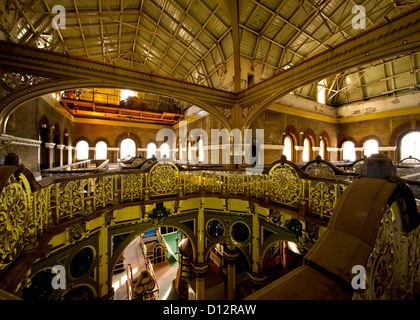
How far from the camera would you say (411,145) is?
12.0 metres

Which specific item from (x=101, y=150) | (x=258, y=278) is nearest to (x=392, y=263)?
(x=258, y=278)

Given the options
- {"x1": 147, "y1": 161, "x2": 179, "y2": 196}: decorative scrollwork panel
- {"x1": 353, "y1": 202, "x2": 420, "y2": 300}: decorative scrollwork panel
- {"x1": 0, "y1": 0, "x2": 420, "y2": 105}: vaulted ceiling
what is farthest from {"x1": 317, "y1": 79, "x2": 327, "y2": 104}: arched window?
{"x1": 353, "y1": 202, "x2": 420, "y2": 300}: decorative scrollwork panel

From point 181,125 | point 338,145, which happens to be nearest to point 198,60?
point 181,125

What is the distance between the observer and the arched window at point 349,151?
1484cm

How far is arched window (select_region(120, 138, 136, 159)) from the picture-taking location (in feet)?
53.4

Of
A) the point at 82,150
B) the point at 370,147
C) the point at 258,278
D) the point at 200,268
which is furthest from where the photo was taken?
the point at 82,150

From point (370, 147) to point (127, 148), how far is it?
2073 cm

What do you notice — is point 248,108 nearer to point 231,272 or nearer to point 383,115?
point 231,272

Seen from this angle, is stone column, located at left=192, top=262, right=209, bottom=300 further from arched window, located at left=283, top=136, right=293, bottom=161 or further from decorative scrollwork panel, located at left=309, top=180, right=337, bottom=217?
arched window, located at left=283, top=136, right=293, bottom=161

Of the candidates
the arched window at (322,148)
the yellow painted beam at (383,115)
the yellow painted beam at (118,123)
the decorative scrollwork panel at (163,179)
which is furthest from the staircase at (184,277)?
the yellow painted beam at (383,115)

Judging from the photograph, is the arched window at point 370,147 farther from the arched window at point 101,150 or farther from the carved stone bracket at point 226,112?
the arched window at point 101,150

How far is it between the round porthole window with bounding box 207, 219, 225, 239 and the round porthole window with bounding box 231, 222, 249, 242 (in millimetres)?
522
